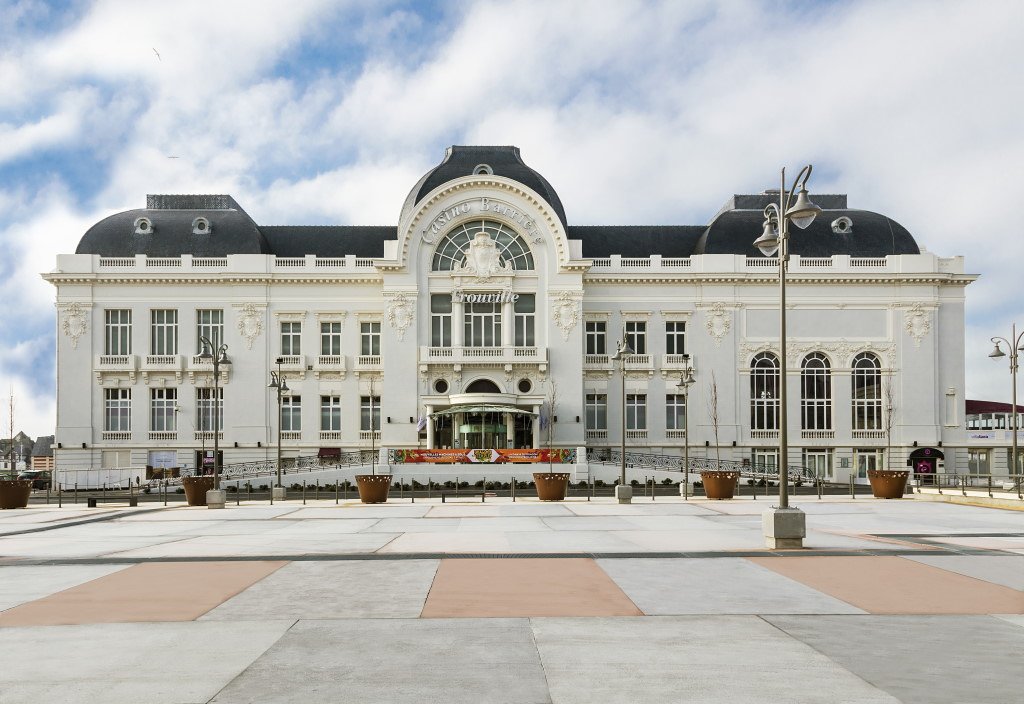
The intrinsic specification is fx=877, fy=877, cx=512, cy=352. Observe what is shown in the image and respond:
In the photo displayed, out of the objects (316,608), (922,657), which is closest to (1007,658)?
(922,657)

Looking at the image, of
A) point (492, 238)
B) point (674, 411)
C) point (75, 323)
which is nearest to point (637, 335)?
point (674, 411)

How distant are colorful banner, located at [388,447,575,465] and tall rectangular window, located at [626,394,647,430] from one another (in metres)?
11.0

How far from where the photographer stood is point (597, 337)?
6750 centimetres

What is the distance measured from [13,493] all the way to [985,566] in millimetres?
34850

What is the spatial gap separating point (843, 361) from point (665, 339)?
13.6 meters

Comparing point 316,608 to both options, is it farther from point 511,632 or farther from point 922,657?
point 922,657

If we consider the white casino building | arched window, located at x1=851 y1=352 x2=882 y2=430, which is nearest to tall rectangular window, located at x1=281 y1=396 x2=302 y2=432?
the white casino building

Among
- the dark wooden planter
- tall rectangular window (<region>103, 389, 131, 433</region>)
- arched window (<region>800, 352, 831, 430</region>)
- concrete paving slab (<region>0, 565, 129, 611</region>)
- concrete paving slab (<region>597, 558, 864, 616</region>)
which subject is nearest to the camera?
concrete paving slab (<region>597, 558, 864, 616</region>)

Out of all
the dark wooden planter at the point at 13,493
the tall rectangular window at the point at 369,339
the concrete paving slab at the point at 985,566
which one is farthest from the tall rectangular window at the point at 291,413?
the concrete paving slab at the point at 985,566

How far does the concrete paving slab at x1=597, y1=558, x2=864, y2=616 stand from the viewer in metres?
11.2

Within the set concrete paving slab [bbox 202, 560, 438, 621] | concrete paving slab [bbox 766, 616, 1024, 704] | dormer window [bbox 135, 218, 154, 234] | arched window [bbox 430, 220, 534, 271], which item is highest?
dormer window [bbox 135, 218, 154, 234]

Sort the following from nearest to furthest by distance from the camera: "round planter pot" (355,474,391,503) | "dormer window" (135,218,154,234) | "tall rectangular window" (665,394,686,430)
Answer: "round planter pot" (355,474,391,503) → "tall rectangular window" (665,394,686,430) → "dormer window" (135,218,154,234)

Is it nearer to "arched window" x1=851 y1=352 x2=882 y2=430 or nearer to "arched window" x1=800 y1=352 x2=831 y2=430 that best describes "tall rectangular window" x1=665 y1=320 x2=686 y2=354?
"arched window" x1=800 y1=352 x2=831 y2=430

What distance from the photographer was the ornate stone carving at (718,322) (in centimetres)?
6669
